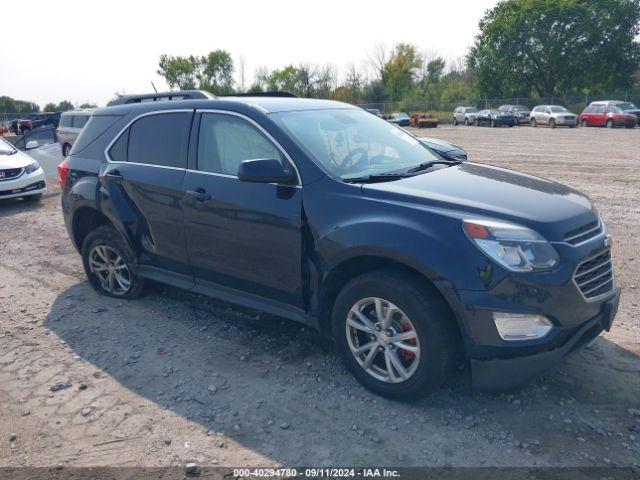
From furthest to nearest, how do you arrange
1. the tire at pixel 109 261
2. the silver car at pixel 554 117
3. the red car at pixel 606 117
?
the silver car at pixel 554 117 < the red car at pixel 606 117 < the tire at pixel 109 261

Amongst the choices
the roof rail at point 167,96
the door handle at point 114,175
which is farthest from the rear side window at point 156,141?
the roof rail at point 167,96

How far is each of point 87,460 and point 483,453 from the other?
222cm

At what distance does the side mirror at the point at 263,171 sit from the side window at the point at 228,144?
9.2 inches

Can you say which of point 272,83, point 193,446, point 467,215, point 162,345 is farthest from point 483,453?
point 272,83

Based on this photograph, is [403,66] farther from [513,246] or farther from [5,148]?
[513,246]

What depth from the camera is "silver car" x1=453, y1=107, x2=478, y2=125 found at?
46.5m

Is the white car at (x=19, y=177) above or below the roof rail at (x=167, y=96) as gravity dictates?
below

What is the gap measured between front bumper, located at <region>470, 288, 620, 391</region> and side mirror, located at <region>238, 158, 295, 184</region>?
1715 millimetres

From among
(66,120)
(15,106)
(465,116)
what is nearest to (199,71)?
(15,106)

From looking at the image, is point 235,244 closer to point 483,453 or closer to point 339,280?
point 339,280

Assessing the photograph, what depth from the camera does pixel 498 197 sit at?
360cm

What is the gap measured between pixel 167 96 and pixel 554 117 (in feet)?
119

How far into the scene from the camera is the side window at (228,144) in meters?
4.20

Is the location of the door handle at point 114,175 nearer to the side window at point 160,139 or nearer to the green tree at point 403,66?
the side window at point 160,139
